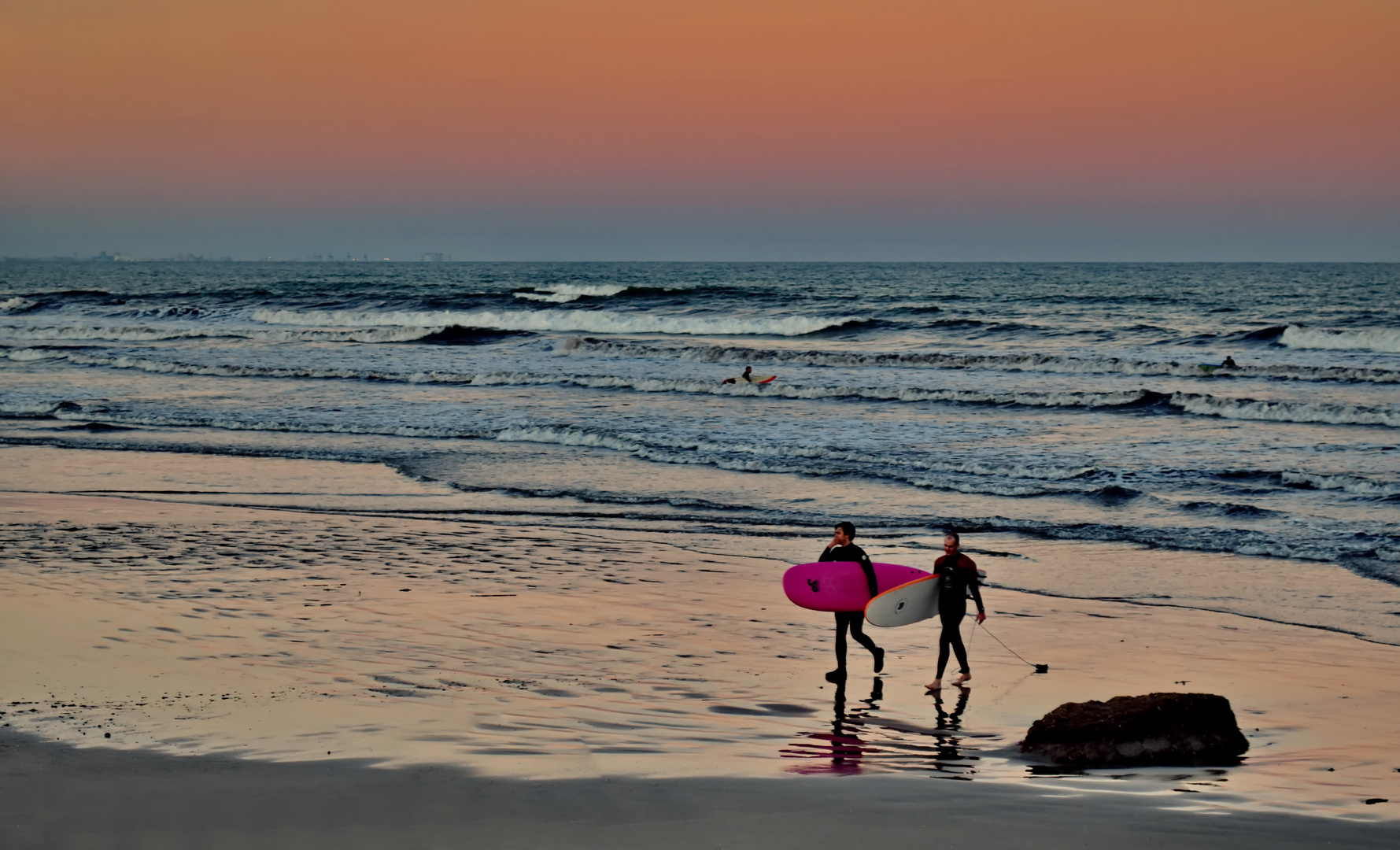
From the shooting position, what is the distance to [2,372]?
3759 cm

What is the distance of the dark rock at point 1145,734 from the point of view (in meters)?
7.31

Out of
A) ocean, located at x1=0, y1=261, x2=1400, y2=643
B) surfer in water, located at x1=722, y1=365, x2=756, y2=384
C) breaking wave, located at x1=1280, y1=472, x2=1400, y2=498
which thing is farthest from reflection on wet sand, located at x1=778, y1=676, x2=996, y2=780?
surfer in water, located at x1=722, y1=365, x2=756, y2=384

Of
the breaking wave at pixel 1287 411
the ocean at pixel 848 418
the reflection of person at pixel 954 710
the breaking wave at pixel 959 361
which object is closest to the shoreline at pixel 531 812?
the reflection of person at pixel 954 710

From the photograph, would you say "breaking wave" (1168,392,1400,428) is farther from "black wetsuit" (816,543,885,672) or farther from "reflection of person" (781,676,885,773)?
"reflection of person" (781,676,885,773)

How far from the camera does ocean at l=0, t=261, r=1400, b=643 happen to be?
16.0 meters

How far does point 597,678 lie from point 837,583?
2.12 meters

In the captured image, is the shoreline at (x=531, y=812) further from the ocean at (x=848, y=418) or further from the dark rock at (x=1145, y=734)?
the ocean at (x=848, y=418)

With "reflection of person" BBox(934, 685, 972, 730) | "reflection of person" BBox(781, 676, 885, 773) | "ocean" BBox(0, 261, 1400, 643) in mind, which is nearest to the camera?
"reflection of person" BBox(781, 676, 885, 773)

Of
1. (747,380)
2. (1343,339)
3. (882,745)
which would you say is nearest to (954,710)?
(882,745)

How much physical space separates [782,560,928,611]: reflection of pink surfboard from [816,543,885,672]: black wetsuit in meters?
0.04

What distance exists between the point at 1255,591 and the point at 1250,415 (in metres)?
16.3

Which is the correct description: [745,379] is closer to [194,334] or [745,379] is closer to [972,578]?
[972,578]

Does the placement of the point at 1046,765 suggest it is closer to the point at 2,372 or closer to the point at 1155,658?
the point at 1155,658

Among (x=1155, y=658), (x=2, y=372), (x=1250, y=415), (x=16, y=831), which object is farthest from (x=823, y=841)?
(x=2, y=372)
